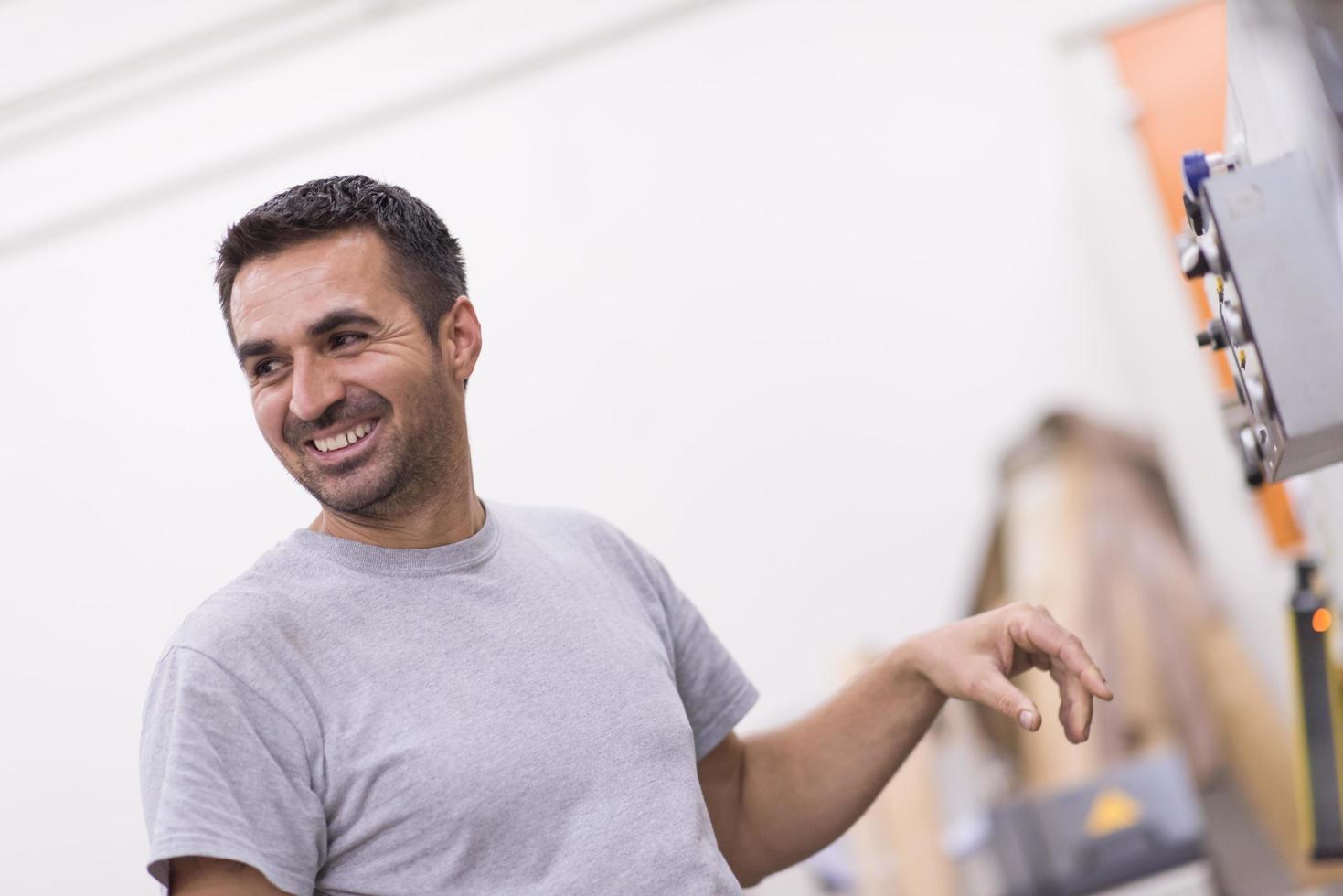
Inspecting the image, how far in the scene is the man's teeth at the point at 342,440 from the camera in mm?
1025

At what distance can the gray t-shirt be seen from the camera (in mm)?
889

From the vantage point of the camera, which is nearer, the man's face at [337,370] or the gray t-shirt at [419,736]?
the gray t-shirt at [419,736]

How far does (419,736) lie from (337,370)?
296mm

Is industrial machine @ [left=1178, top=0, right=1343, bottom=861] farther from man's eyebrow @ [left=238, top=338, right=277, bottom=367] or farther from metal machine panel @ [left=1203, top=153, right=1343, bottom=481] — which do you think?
man's eyebrow @ [left=238, top=338, right=277, bottom=367]

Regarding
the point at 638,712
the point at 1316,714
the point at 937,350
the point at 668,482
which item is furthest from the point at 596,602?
the point at 937,350

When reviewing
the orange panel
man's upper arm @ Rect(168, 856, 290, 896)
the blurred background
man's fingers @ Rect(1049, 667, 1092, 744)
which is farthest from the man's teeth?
the orange panel

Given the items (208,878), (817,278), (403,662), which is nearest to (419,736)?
(403,662)

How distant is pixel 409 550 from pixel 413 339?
18cm

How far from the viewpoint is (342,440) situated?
1.03m

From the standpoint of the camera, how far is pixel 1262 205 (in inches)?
31.8

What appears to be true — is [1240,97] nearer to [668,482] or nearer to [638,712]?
[638,712]

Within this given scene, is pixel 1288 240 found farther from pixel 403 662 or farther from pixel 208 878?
pixel 208 878

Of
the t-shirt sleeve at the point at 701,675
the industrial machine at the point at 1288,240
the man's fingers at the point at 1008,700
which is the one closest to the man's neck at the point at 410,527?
the t-shirt sleeve at the point at 701,675

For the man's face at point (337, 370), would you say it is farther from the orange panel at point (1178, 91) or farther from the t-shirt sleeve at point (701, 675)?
the orange panel at point (1178, 91)
